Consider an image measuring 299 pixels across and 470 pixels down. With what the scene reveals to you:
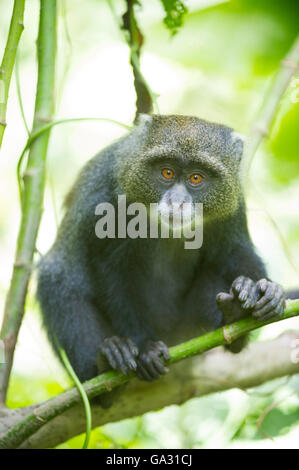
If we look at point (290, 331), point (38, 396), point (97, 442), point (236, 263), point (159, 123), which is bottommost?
point (97, 442)

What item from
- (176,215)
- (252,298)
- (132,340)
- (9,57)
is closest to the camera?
(9,57)

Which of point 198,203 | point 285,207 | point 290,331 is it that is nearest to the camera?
point 198,203

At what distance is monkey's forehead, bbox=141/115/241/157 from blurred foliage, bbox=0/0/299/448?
1.20ft

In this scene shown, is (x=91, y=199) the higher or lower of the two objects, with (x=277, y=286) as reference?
higher

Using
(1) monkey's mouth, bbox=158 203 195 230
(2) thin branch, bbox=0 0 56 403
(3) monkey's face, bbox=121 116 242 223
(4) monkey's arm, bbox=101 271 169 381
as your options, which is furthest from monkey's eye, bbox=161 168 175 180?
(4) monkey's arm, bbox=101 271 169 381

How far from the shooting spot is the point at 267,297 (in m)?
3.39

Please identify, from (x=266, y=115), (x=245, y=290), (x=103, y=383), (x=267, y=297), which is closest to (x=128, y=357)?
(x=103, y=383)

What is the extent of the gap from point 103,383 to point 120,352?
0.44 m

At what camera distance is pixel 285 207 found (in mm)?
6641

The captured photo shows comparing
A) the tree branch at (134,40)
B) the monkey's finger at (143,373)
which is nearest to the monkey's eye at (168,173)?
the tree branch at (134,40)

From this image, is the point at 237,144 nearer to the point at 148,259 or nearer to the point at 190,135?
the point at 190,135
